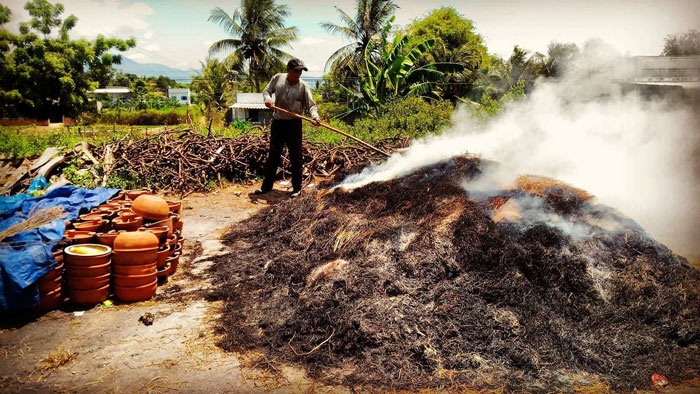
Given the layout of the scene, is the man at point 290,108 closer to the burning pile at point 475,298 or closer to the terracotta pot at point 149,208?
the burning pile at point 475,298

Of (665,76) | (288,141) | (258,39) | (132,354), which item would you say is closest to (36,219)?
(132,354)

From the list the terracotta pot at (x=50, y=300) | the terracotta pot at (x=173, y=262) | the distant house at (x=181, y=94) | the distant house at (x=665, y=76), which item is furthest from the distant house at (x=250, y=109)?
the terracotta pot at (x=50, y=300)

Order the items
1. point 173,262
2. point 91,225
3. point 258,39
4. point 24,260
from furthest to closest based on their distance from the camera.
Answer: point 258,39, point 173,262, point 91,225, point 24,260

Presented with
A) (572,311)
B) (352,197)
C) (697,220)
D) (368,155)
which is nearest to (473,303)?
(572,311)

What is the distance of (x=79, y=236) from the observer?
4094 mm

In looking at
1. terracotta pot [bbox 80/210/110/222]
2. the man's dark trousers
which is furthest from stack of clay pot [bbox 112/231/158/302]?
the man's dark trousers

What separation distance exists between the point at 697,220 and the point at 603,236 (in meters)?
4.79

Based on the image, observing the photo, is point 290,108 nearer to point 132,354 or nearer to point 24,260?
point 24,260

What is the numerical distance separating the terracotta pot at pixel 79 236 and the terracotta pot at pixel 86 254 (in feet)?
0.24

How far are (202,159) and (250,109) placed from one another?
92.9 feet

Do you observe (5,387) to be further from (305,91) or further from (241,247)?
(305,91)

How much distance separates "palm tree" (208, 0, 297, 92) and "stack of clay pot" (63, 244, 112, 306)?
27.9m

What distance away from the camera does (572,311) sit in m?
3.56

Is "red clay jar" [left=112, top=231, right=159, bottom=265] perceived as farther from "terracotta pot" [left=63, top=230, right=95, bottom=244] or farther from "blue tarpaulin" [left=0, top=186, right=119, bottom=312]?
"blue tarpaulin" [left=0, top=186, right=119, bottom=312]
